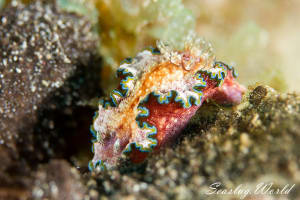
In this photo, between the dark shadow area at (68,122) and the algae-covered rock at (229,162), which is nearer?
the algae-covered rock at (229,162)

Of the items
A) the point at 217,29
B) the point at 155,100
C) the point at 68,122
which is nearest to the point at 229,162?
the point at 155,100

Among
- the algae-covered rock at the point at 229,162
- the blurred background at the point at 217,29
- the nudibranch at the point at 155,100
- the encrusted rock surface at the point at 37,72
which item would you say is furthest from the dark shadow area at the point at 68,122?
the algae-covered rock at the point at 229,162

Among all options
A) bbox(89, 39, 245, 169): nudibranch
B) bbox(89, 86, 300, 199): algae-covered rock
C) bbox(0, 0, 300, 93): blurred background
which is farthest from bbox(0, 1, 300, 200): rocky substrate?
bbox(0, 0, 300, 93): blurred background

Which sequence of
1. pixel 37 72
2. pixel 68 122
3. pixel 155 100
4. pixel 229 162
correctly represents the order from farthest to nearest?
pixel 68 122 < pixel 37 72 < pixel 155 100 < pixel 229 162

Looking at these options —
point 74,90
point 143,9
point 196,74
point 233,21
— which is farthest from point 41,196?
point 233,21

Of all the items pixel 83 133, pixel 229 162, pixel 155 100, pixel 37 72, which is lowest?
pixel 229 162

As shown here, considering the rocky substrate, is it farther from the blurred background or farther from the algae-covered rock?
the blurred background

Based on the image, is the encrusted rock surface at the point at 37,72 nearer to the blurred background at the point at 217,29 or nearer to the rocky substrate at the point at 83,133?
the rocky substrate at the point at 83,133

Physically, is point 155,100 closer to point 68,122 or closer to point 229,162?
point 229,162
